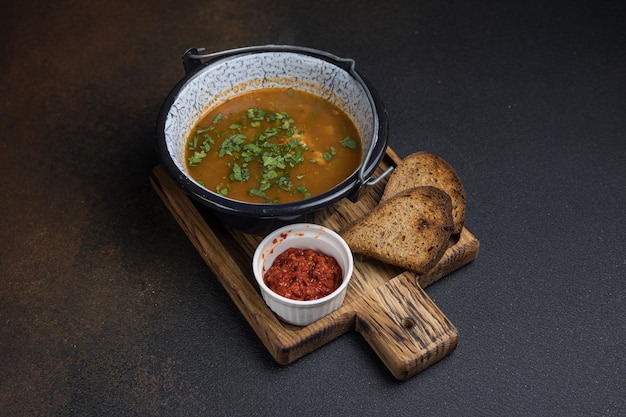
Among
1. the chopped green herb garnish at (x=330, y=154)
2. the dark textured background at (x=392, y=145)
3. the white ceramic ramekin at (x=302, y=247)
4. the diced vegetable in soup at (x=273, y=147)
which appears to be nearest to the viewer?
the white ceramic ramekin at (x=302, y=247)

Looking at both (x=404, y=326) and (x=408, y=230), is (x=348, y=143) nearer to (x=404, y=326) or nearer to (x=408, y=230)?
(x=408, y=230)

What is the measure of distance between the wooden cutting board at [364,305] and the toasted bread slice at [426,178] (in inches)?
7.4

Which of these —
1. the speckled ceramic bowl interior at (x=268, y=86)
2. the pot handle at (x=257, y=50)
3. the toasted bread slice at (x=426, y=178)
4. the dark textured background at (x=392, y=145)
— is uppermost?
the pot handle at (x=257, y=50)

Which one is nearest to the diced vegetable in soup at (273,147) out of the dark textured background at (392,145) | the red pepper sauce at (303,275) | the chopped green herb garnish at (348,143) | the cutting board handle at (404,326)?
the chopped green herb garnish at (348,143)

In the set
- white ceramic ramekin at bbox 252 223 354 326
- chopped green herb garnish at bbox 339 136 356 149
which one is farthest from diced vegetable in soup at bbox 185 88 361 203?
white ceramic ramekin at bbox 252 223 354 326

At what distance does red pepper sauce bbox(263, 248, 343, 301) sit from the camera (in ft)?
11.0

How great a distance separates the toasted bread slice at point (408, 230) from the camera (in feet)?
11.5

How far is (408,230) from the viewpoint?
3561 mm

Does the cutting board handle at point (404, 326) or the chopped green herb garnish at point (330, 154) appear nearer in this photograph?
the cutting board handle at point (404, 326)

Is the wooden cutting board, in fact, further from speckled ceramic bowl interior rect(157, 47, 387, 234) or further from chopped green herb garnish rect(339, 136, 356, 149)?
chopped green herb garnish rect(339, 136, 356, 149)

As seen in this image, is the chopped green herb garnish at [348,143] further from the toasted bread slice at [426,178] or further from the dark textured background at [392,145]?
the dark textured background at [392,145]

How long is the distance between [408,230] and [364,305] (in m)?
0.39

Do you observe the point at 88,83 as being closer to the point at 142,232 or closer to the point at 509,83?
the point at 142,232

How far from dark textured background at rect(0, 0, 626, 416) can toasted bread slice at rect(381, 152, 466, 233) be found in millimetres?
285
